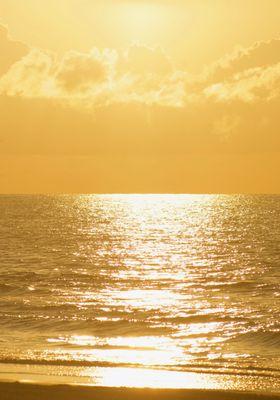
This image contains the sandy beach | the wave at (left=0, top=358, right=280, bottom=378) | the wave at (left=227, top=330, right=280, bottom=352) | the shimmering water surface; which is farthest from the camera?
the wave at (left=227, top=330, right=280, bottom=352)

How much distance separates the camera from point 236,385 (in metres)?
25.8

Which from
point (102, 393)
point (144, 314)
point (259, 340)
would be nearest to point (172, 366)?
point (102, 393)

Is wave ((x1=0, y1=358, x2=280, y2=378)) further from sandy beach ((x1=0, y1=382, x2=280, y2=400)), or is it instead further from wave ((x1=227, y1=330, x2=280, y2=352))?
wave ((x1=227, y1=330, x2=280, y2=352))

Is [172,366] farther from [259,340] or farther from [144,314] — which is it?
[144,314]

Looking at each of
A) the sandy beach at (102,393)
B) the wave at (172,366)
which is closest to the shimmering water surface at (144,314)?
the wave at (172,366)

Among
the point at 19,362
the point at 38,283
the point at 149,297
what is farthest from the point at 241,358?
the point at 38,283

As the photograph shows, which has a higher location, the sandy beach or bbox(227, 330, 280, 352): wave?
the sandy beach

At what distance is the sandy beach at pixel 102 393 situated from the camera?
23.6 meters

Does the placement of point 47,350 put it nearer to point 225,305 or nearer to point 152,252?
point 225,305

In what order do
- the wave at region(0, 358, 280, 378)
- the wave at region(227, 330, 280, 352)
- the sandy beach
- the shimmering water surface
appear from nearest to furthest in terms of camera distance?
the sandy beach → the wave at region(0, 358, 280, 378) → the shimmering water surface → the wave at region(227, 330, 280, 352)

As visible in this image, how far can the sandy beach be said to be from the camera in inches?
930

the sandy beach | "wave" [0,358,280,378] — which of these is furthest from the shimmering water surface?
the sandy beach

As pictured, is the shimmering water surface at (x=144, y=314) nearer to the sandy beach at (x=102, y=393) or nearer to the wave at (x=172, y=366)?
the wave at (x=172, y=366)

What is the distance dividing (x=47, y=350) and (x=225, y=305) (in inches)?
627
